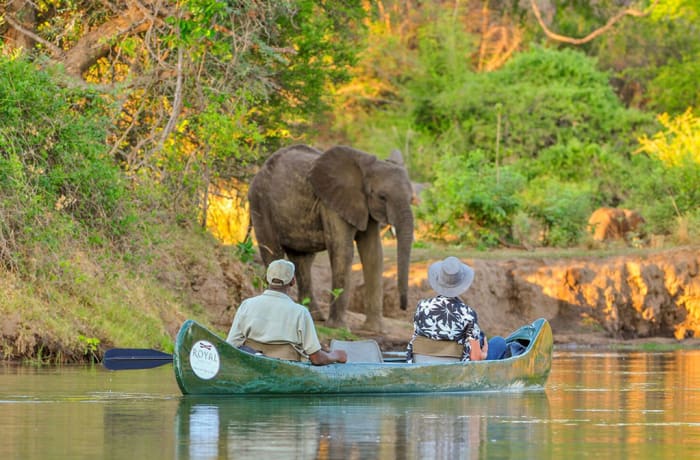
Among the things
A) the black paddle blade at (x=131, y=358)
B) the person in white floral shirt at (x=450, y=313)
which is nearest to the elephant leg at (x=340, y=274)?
the black paddle blade at (x=131, y=358)

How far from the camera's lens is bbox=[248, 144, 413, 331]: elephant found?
2416 cm

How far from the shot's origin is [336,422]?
38.3ft

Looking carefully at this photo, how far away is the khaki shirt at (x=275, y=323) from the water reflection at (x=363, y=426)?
0.54 meters

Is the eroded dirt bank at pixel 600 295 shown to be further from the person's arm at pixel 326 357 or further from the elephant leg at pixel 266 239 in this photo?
the person's arm at pixel 326 357

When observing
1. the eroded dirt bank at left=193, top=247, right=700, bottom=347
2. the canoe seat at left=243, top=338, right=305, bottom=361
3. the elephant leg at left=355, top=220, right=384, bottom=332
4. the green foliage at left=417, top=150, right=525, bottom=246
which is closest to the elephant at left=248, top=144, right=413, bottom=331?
the elephant leg at left=355, top=220, right=384, bottom=332

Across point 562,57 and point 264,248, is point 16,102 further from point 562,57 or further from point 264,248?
point 562,57

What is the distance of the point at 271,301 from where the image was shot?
13.2 meters

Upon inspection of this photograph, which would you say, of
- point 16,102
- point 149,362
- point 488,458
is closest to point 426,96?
point 16,102

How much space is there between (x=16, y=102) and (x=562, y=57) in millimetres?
27499

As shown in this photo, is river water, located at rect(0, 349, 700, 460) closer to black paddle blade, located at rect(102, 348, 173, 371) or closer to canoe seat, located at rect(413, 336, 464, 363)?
black paddle blade, located at rect(102, 348, 173, 371)

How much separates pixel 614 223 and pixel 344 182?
10.9 meters

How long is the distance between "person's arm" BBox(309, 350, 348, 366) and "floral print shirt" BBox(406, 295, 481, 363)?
808 millimetres

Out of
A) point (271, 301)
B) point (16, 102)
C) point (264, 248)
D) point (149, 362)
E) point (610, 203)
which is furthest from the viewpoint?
point (610, 203)

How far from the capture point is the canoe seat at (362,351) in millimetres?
15016
